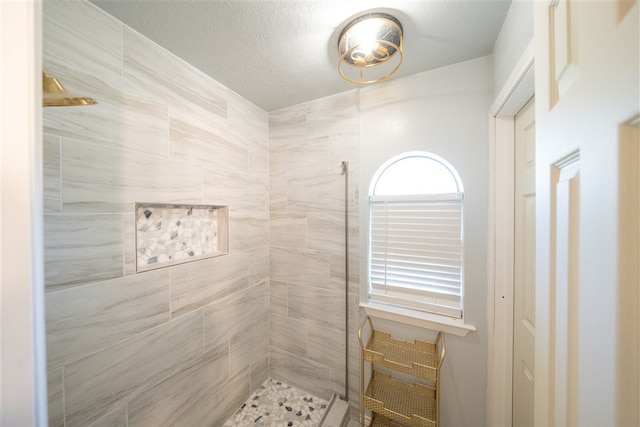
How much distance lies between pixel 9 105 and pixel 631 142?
793 millimetres

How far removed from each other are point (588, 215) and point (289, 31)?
48.8 inches

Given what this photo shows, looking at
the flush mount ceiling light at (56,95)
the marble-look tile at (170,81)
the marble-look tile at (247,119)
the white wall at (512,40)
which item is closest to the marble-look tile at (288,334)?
the marble-look tile at (247,119)

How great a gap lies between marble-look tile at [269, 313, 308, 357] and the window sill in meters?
0.57

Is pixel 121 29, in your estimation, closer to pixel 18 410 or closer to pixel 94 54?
pixel 94 54

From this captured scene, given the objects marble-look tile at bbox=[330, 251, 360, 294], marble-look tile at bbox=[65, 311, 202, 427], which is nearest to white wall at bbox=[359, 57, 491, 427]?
marble-look tile at bbox=[330, 251, 360, 294]

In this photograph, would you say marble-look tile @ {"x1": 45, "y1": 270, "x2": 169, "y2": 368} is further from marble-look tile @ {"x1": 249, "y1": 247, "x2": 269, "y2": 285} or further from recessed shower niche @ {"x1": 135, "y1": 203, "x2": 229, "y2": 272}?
marble-look tile @ {"x1": 249, "y1": 247, "x2": 269, "y2": 285}

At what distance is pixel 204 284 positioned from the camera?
1.33 metres

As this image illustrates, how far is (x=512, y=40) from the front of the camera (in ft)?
2.94

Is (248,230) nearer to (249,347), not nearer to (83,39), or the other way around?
(249,347)

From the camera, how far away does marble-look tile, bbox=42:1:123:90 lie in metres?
0.80

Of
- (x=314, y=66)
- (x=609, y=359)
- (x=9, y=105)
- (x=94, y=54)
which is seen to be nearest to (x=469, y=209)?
(x=609, y=359)

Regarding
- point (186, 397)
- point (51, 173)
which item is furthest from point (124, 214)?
point (186, 397)

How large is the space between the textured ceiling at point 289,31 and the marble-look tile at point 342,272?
1.19 metres

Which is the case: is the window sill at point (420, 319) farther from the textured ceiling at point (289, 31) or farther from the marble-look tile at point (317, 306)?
the textured ceiling at point (289, 31)
